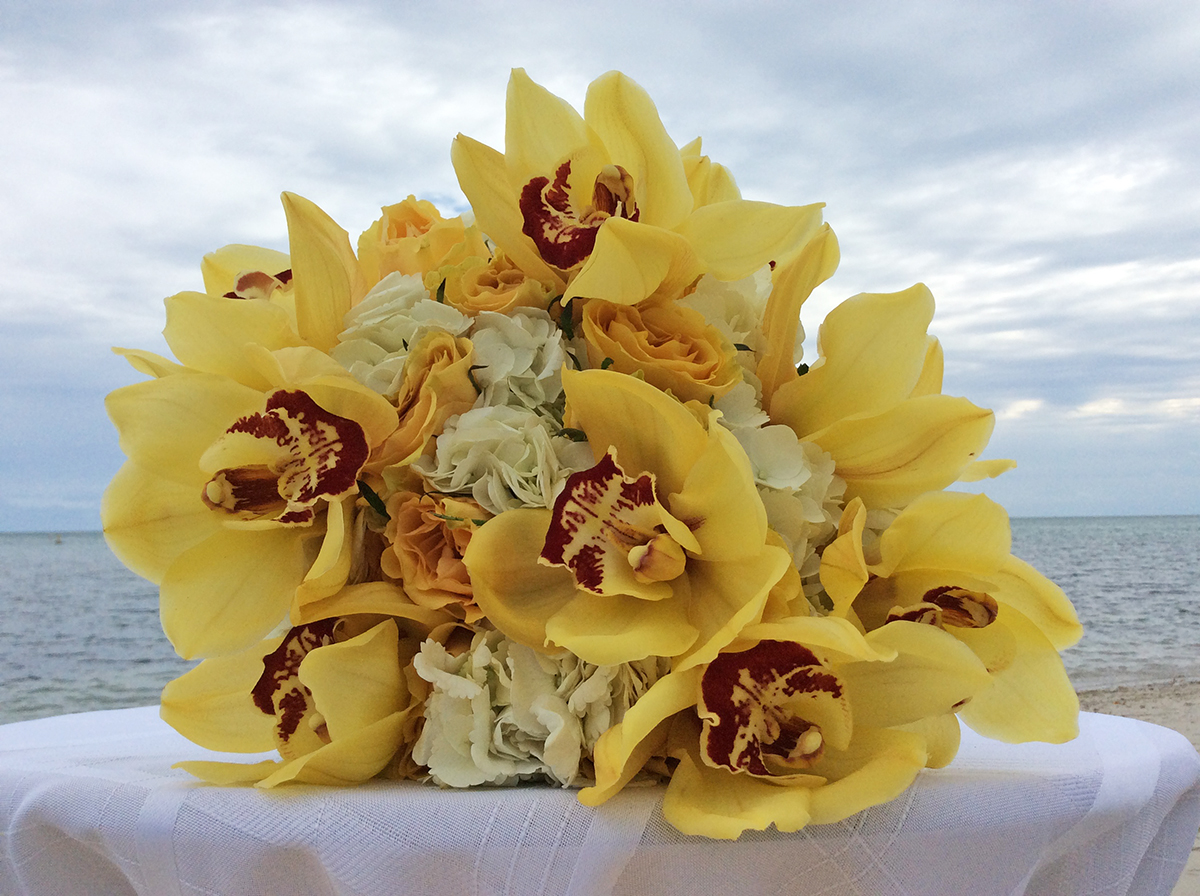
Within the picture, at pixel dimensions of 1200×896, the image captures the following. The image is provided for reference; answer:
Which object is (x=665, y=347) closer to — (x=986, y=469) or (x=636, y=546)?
(x=636, y=546)

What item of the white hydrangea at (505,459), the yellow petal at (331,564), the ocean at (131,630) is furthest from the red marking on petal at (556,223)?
the ocean at (131,630)

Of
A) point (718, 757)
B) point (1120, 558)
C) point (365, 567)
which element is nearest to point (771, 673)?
point (718, 757)

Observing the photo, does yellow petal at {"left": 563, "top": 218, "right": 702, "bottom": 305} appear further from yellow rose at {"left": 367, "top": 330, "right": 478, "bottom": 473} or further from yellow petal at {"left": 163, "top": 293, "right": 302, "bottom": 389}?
yellow petal at {"left": 163, "top": 293, "right": 302, "bottom": 389}

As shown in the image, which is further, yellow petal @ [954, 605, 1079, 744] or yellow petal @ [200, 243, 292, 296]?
yellow petal @ [200, 243, 292, 296]

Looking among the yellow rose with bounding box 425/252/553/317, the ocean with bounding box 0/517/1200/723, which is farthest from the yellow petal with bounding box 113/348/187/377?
the ocean with bounding box 0/517/1200/723

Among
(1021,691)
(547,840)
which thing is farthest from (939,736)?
(547,840)

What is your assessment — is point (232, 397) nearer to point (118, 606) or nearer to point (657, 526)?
point (657, 526)

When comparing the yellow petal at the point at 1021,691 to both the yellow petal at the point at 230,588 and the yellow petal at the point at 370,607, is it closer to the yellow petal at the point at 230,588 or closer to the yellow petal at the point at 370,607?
the yellow petal at the point at 370,607
